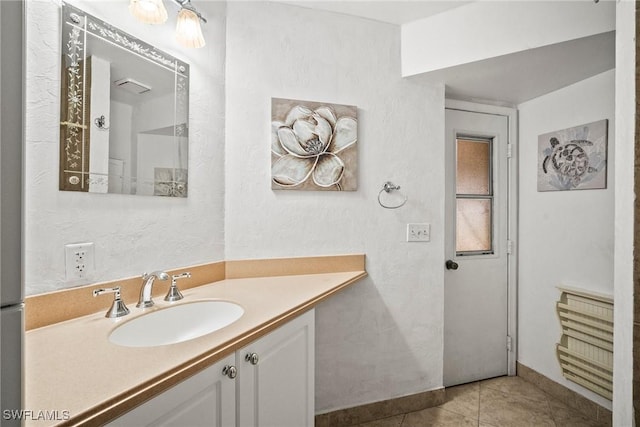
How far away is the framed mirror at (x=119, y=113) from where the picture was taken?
1.04 m

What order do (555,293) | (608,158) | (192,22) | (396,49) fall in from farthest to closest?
1. (555,293)
2. (396,49)
3. (608,158)
4. (192,22)

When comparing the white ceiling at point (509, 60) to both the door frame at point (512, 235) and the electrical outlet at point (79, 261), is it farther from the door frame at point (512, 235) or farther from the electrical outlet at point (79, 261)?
the electrical outlet at point (79, 261)

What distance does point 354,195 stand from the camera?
6.14ft

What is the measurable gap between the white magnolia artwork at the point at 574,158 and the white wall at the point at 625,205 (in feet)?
3.43

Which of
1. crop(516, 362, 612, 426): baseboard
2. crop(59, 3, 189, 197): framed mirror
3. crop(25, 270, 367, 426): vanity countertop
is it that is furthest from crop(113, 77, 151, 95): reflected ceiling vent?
crop(516, 362, 612, 426): baseboard

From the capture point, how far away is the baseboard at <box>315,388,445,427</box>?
1.82 metres

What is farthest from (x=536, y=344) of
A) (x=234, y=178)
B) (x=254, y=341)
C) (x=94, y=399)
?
(x=94, y=399)

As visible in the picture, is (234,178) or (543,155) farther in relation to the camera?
(543,155)

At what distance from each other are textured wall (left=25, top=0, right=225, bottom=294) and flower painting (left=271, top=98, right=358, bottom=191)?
31 centimetres

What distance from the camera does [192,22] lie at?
4.39 feet

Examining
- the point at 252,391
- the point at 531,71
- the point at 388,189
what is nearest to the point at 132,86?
the point at 252,391

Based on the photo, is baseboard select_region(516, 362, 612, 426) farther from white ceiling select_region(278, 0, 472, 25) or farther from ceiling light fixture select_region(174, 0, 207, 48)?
ceiling light fixture select_region(174, 0, 207, 48)

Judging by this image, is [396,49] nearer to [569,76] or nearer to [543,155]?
[569,76]

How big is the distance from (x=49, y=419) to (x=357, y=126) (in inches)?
69.1
